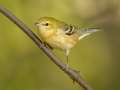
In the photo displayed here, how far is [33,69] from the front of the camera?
4188 mm

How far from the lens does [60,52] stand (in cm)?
461

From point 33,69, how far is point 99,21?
3.58 ft

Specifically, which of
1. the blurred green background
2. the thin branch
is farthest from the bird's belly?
the blurred green background

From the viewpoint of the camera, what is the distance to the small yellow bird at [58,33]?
2.40m

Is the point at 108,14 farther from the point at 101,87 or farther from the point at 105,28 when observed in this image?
the point at 101,87

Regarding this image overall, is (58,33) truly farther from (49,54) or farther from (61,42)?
(49,54)

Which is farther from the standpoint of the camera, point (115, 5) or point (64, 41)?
point (115, 5)

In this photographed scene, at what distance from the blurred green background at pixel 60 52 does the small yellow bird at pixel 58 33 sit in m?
1.03

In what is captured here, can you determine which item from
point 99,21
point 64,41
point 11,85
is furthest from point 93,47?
point 64,41

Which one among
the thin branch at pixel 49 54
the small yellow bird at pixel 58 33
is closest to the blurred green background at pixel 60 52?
the small yellow bird at pixel 58 33

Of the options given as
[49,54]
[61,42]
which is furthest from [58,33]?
[49,54]

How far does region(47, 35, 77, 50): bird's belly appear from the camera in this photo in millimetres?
2579

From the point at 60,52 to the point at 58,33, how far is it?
1812mm

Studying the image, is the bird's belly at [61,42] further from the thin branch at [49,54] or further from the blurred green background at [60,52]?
the blurred green background at [60,52]
